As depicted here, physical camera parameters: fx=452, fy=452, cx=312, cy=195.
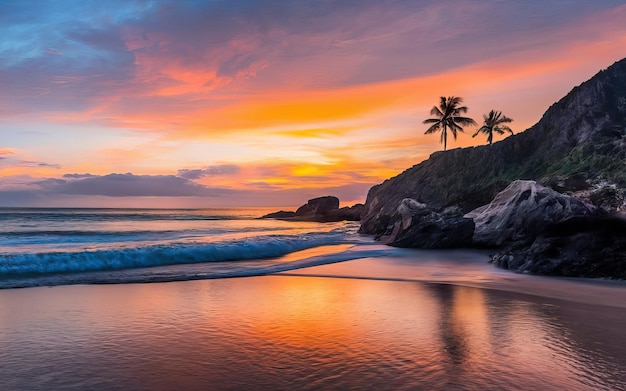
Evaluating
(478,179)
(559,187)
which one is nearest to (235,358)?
(559,187)

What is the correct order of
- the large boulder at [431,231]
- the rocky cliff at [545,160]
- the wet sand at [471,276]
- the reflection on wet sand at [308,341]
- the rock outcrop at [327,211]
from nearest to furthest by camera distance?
the reflection on wet sand at [308,341] < the wet sand at [471,276] < the large boulder at [431,231] < the rocky cliff at [545,160] < the rock outcrop at [327,211]

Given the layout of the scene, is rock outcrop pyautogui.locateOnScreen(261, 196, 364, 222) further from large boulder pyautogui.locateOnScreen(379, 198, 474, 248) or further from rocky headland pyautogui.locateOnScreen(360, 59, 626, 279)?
large boulder pyautogui.locateOnScreen(379, 198, 474, 248)

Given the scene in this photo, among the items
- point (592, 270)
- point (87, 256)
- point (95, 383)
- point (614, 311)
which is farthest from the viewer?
point (87, 256)

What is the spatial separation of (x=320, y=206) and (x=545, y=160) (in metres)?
63.7

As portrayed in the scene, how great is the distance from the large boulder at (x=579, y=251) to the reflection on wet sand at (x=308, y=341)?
15.5 feet

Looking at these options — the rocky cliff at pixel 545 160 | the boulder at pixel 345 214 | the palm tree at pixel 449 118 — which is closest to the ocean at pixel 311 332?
the rocky cliff at pixel 545 160

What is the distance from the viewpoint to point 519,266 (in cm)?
1504

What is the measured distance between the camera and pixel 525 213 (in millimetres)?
22734

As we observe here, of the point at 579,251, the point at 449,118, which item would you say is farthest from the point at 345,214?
the point at 579,251

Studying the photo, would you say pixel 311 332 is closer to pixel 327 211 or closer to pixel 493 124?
pixel 493 124

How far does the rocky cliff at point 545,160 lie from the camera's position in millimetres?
31125

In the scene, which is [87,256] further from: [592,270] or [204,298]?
[592,270]

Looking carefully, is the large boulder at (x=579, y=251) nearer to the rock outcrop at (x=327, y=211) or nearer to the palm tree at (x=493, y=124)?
the palm tree at (x=493, y=124)

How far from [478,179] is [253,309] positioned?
3974cm
